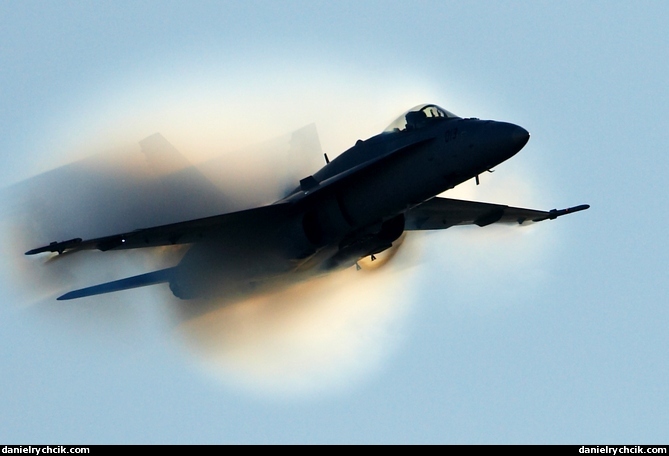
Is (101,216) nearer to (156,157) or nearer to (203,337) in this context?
(156,157)

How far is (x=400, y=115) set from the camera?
24047mm

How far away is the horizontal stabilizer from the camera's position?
26075mm

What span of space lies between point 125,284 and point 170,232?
2.00m

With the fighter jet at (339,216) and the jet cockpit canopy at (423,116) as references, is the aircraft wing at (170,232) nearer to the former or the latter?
the fighter jet at (339,216)

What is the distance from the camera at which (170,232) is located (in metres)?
25.4

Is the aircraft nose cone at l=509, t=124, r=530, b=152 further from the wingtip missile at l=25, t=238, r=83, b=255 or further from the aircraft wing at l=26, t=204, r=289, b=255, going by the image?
the wingtip missile at l=25, t=238, r=83, b=255

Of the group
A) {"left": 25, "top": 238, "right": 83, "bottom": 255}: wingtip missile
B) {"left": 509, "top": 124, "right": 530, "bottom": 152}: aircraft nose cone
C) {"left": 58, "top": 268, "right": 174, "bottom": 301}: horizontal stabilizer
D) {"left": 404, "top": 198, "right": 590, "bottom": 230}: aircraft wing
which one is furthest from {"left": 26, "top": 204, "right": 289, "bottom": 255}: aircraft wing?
{"left": 509, "top": 124, "right": 530, "bottom": 152}: aircraft nose cone

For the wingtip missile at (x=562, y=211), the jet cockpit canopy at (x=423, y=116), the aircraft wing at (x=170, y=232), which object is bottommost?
the wingtip missile at (x=562, y=211)

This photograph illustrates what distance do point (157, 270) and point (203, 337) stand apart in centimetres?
230

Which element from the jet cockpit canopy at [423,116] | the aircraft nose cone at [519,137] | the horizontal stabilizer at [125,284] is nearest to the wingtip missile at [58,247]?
the horizontal stabilizer at [125,284]

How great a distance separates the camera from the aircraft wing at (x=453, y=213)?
27797 mm

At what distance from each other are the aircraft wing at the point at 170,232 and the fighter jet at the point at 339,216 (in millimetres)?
22

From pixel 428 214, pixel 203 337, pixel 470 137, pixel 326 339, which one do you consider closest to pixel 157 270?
pixel 203 337

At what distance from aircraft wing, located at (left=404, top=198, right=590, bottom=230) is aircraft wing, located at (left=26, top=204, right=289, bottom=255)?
427cm
